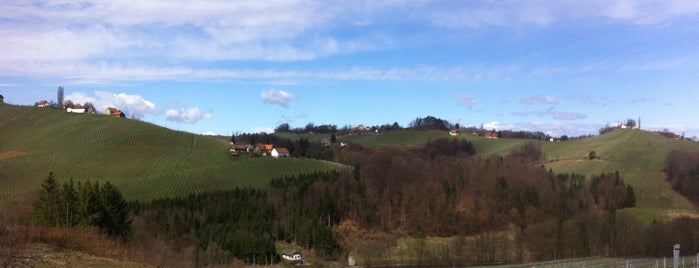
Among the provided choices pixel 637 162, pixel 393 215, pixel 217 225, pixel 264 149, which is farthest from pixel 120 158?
pixel 637 162

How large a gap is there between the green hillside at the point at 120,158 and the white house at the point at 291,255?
23.5m

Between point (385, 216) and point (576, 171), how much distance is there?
68783 millimetres

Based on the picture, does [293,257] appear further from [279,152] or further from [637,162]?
[637,162]

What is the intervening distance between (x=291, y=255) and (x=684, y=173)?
101565mm

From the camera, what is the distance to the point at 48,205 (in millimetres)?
54219

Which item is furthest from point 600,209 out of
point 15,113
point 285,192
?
point 15,113

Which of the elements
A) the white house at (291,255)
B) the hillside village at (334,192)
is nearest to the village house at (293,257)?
the white house at (291,255)

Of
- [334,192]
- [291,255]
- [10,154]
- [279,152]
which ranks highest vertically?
[279,152]

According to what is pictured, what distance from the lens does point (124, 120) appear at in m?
139

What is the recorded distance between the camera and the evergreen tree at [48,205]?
174 feet

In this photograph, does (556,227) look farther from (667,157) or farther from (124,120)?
(124,120)

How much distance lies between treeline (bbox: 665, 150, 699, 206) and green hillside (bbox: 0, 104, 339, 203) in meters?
82.6

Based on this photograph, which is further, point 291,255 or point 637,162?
point 637,162

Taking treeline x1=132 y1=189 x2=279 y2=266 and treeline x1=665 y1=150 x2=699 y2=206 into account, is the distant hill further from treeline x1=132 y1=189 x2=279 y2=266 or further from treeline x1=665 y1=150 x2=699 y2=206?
treeline x1=132 y1=189 x2=279 y2=266
